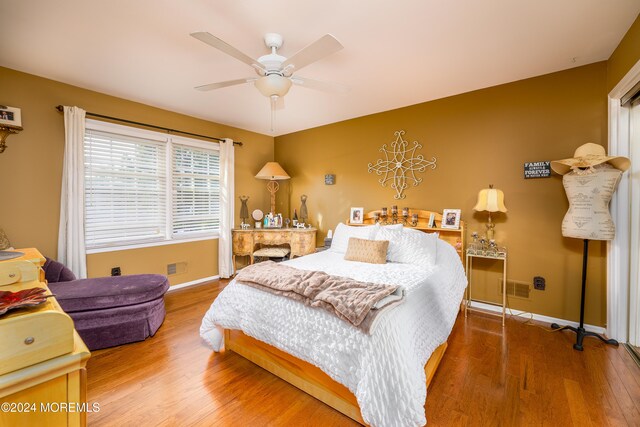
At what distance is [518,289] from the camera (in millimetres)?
3014

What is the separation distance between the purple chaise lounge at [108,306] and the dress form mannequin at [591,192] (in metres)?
3.80

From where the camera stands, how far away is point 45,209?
2953 mm

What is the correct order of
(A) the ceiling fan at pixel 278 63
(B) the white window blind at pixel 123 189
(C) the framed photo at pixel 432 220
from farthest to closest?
(C) the framed photo at pixel 432 220
(B) the white window blind at pixel 123 189
(A) the ceiling fan at pixel 278 63

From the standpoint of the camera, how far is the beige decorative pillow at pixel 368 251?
281 cm

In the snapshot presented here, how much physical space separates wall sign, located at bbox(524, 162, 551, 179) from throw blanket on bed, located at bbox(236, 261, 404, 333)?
222 cm

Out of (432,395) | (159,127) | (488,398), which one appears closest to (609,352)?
(488,398)

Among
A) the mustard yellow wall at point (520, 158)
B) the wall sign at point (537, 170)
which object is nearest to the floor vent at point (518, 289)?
the mustard yellow wall at point (520, 158)

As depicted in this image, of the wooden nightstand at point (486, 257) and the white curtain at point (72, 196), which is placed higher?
the white curtain at point (72, 196)

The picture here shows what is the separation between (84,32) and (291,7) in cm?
166

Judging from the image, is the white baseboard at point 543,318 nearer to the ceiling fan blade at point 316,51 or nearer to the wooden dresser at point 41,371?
the ceiling fan blade at point 316,51

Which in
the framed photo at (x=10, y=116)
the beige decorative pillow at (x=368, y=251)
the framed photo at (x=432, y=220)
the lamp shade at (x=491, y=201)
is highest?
the framed photo at (x=10, y=116)

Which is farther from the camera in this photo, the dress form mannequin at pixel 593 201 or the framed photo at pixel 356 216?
the framed photo at pixel 356 216

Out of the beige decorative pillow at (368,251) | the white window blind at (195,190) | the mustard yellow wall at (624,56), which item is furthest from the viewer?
the white window blind at (195,190)

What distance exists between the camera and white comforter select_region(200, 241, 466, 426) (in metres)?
1.39
